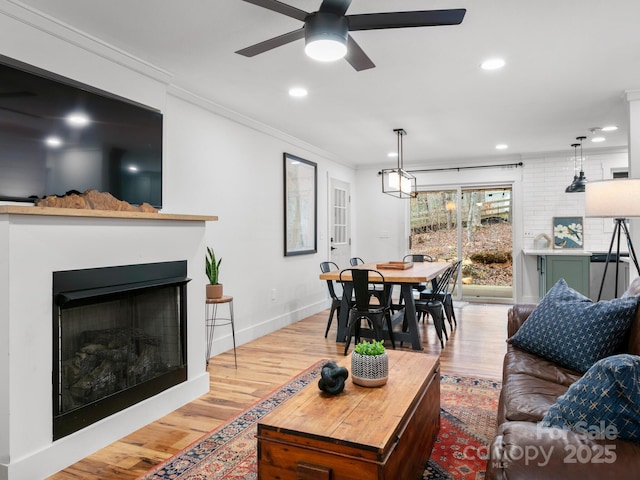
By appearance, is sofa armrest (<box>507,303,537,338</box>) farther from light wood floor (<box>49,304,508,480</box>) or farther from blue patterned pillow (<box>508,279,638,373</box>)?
light wood floor (<box>49,304,508,480</box>)

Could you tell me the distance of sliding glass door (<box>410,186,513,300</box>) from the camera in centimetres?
745

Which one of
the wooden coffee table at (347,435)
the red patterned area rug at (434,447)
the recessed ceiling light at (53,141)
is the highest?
the recessed ceiling light at (53,141)

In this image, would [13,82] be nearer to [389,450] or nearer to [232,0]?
[232,0]

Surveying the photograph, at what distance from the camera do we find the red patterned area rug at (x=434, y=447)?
213 cm

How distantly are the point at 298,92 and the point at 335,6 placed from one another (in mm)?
2082

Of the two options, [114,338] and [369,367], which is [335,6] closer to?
Result: [369,367]

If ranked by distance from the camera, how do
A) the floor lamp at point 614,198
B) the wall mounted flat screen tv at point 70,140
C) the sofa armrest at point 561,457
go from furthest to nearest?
1. the floor lamp at point 614,198
2. the wall mounted flat screen tv at point 70,140
3. the sofa armrest at point 561,457

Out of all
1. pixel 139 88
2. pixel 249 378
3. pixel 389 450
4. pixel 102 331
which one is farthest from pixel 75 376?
pixel 139 88

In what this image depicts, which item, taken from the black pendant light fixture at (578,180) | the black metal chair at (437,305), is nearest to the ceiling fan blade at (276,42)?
the black metal chair at (437,305)

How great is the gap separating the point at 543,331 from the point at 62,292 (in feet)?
8.37

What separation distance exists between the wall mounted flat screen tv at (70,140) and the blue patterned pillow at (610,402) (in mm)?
2752

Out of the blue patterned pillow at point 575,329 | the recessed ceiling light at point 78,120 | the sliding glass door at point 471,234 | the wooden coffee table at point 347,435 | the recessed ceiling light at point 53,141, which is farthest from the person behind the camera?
the sliding glass door at point 471,234

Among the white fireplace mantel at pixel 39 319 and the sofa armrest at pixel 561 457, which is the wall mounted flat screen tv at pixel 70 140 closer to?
the white fireplace mantel at pixel 39 319

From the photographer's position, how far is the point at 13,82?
2.41m
